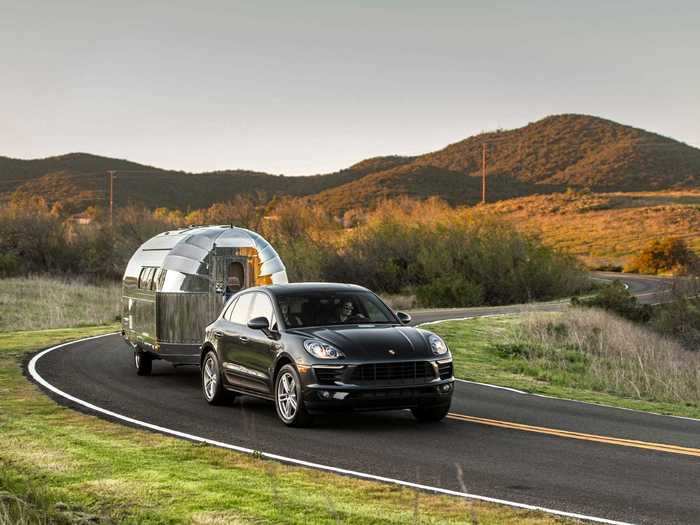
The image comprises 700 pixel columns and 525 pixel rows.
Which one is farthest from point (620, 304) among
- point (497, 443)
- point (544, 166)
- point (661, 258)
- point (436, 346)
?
point (544, 166)

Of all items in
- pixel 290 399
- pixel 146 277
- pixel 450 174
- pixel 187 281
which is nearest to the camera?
pixel 290 399

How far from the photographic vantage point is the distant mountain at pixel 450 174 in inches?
5320

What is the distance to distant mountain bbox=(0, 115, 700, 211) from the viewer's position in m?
135

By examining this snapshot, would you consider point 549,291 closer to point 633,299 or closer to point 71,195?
point 633,299

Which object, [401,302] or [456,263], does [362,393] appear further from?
[456,263]

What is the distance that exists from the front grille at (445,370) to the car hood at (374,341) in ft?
0.71

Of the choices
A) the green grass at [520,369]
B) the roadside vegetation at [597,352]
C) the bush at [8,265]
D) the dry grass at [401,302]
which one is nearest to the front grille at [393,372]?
the green grass at [520,369]

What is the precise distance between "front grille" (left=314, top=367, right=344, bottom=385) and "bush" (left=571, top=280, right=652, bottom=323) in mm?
27630

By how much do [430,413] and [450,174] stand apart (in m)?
128

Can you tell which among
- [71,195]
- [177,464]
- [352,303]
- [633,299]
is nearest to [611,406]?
[352,303]

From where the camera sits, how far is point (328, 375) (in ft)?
41.2

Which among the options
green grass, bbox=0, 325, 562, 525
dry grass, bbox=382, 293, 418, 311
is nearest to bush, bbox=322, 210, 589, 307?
dry grass, bbox=382, 293, 418, 311

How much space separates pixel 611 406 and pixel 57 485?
31.6 feet

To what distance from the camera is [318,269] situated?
59375mm
